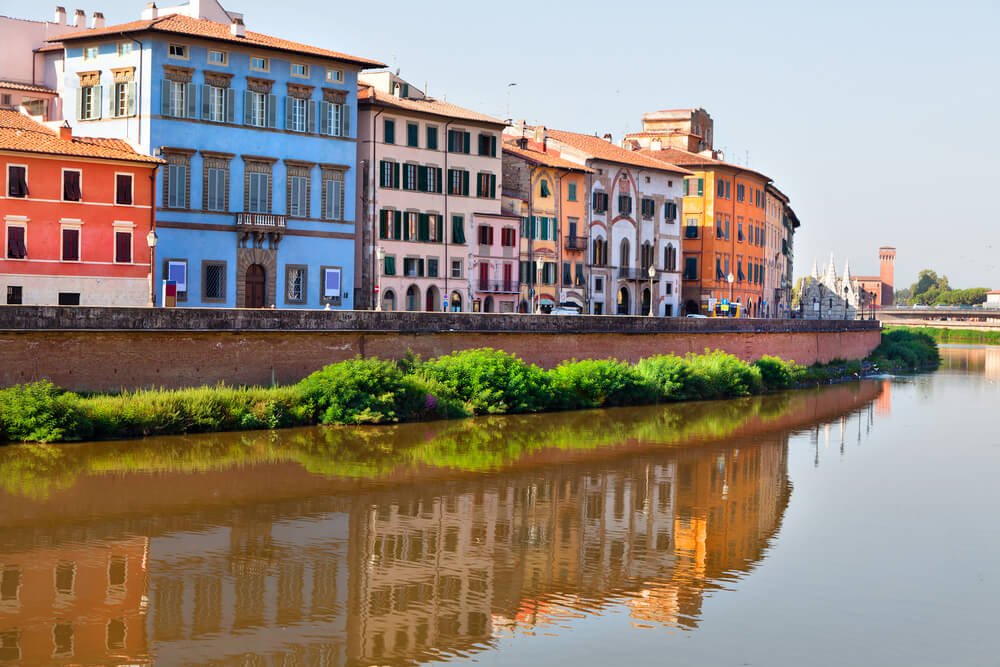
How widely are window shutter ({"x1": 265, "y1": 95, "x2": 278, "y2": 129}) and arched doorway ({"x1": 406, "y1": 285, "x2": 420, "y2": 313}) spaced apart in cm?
892

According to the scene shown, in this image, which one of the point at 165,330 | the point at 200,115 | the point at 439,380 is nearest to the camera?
the point at 165,330

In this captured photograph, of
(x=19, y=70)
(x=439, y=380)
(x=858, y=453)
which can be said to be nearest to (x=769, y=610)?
(x=858, y=453)

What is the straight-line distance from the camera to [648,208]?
6500 centimetres

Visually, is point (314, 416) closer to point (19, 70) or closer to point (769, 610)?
point (769, 610)

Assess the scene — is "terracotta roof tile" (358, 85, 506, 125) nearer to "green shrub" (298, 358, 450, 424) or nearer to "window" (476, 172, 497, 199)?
"window" (476, 172, 497, 199)

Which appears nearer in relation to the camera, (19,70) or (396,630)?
(396,630)

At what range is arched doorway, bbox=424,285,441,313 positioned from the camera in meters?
51.0

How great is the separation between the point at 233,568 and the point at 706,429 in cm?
2129

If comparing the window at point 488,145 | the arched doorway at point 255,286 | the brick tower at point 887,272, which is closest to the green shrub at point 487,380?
the arched doorway at point 255,286

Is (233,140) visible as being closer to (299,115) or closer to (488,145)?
(299,115)

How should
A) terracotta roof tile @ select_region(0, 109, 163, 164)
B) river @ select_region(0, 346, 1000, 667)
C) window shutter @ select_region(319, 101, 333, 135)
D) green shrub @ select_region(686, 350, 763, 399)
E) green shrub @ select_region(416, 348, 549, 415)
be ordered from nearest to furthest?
river @ select_region(0, 346, 1000, 667) → terracotta roof tile @ select_region(0, 109, 163, 164) → green shrub @ select_region(416, 348, 549, 415) → window shutter @ select_region(319, 101, 333, 135) → green shrub @ select_region(686, 350, 763, 399)

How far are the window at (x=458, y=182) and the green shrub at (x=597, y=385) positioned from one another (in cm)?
1150

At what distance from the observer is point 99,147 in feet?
126

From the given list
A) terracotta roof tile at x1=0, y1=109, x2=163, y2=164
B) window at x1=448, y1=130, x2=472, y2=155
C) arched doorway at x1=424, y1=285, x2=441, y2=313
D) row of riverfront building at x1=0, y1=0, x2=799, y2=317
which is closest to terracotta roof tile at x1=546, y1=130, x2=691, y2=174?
row of riverfront building at x1=0, y1=0, x2=799, y2=317
